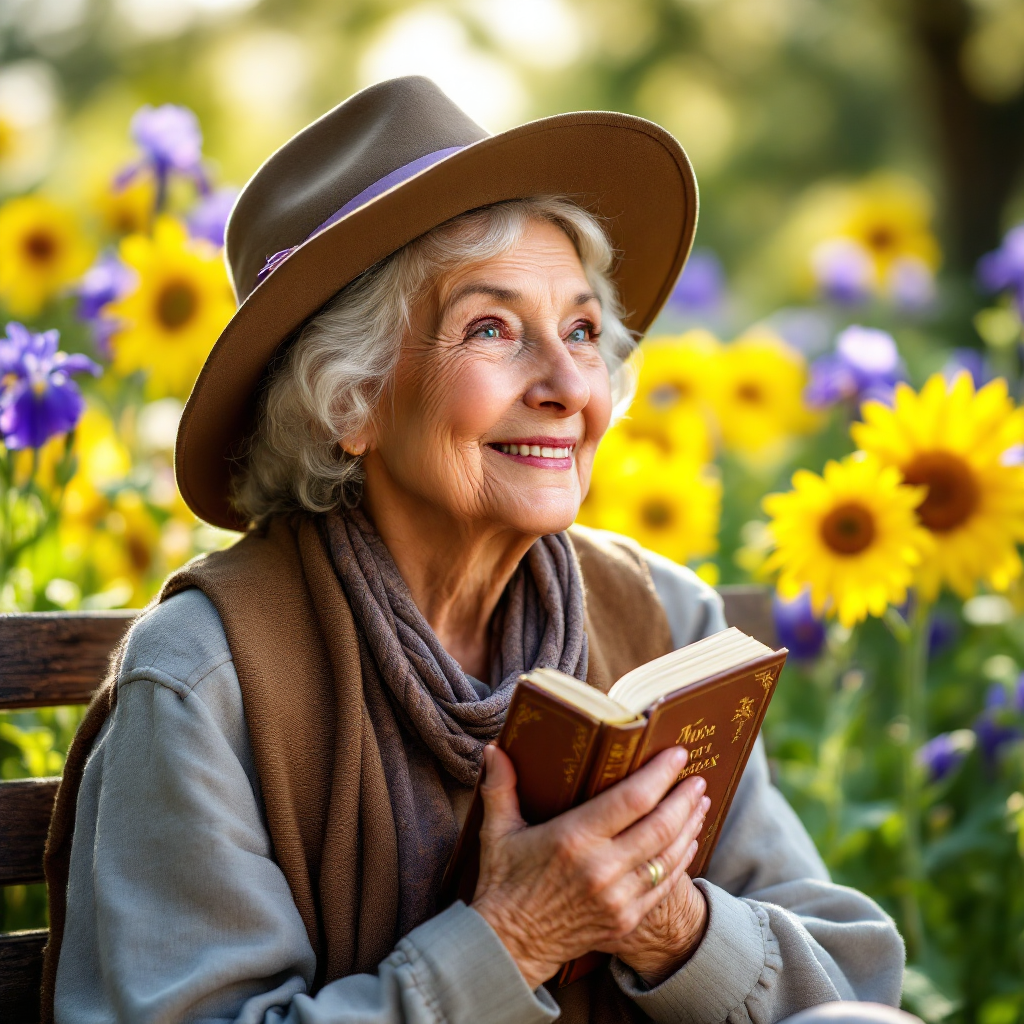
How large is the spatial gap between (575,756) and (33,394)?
1.49 metres

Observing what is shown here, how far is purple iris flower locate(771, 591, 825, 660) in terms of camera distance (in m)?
2.77

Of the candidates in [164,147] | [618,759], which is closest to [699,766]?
[618,759]

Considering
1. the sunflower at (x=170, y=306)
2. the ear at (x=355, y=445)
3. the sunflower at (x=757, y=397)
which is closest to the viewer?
the ear at (x=355, y=445)

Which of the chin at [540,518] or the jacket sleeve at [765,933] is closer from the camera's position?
the jacket sleeve at [765,933]

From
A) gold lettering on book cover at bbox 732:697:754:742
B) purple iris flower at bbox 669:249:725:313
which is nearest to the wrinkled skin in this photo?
gold lettering on book cover at bbox 732:697:754:742

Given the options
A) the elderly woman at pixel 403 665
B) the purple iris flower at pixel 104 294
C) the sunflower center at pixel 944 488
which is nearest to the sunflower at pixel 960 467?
the sunflower center at pixel 944 488

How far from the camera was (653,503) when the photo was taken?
2969 mm

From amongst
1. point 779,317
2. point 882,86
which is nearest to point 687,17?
point 882,86

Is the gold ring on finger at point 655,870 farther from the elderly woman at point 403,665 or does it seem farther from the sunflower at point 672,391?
the sunflower at point 672,391

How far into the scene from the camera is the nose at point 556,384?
1759mm

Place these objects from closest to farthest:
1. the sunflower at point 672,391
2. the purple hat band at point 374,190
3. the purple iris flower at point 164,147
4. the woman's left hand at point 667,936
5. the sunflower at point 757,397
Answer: the woman's left hand at point 667,936 < the purple hat band at point 374,190 < the purple iris flower at point 164,147 < the sunflower at point 672,391 < the sunflower at point 757,397

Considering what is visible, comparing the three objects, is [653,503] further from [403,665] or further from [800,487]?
[403,665]

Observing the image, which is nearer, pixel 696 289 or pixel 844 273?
pixel 696 289

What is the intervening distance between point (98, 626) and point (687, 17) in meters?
14.1
